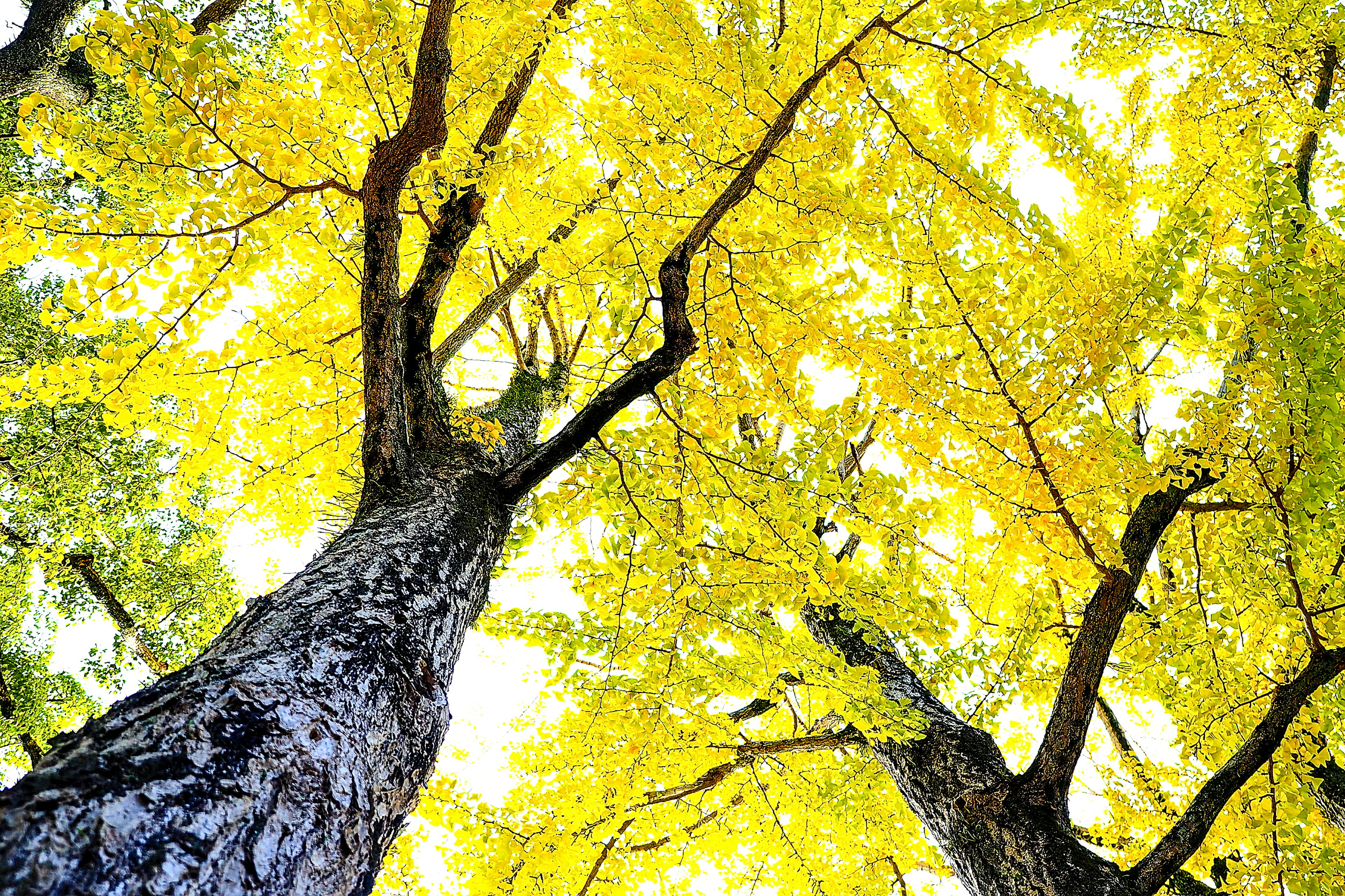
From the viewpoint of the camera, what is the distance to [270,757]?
106cm

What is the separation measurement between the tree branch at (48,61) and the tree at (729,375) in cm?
302

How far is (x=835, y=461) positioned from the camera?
2.36m

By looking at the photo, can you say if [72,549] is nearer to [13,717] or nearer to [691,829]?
[13,717]

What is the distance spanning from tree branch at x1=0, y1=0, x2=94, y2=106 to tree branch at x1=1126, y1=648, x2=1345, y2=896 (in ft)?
23.4

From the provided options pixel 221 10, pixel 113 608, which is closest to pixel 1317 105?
pixel 221 10

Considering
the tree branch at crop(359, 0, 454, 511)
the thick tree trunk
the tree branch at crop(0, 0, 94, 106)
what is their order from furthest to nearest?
the tree branch at crop(0, 0, 94, 106), the tree branch at crop(359, 0, 454, 511), the thick tree trunk

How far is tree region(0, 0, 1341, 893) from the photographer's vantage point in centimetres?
187

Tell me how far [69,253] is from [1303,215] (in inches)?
143

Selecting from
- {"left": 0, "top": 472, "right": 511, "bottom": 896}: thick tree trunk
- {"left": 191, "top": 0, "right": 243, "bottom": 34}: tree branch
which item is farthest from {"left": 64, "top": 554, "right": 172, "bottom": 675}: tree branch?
{"left": 0, "top": 472, "right": 511, "bottom": 896}: thick tree trunk

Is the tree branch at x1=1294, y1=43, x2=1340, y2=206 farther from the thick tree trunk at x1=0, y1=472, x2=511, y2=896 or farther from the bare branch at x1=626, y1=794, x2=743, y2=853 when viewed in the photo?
the thick tree trunk at x1=0, y1=472, x2=511, y2=896

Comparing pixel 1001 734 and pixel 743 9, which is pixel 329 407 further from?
pixel 1001 734

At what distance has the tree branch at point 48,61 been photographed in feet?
14.5

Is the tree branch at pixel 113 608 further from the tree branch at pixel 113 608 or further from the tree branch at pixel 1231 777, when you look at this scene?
the tree branch at pixel 1231 777

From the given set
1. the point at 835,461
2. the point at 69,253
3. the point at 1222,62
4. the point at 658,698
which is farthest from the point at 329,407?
the point at 1222,62
